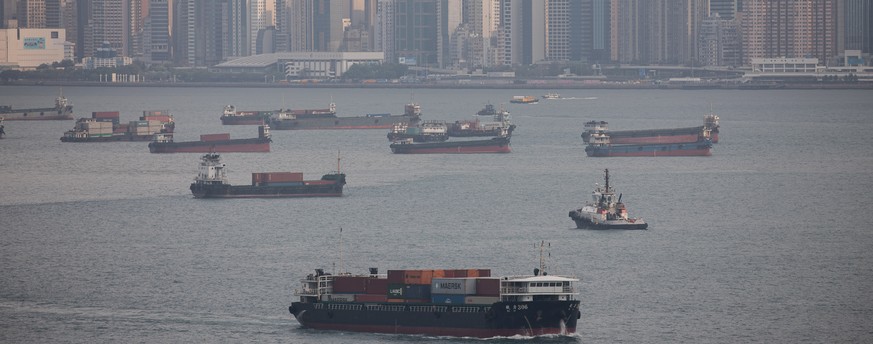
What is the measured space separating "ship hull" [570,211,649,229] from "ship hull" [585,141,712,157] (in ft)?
188

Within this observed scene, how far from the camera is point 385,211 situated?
10038 cm

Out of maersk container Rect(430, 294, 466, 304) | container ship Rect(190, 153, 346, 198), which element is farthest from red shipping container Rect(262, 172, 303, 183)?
maersk container Rect(430, 294, 466, 304)

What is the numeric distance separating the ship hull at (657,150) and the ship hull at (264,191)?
40840mm

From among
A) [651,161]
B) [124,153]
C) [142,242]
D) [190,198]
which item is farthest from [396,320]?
[124,153]

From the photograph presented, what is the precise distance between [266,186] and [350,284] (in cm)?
4726

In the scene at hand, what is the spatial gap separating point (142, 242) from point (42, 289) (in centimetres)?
1482

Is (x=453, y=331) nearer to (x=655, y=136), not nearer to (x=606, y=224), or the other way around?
(x=606, y=224)

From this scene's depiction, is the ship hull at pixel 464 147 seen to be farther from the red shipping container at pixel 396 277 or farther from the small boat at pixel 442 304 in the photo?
the red shipping container at pixel 396 277

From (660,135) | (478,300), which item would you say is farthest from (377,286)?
(660,135)

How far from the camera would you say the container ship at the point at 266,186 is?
109312 mm

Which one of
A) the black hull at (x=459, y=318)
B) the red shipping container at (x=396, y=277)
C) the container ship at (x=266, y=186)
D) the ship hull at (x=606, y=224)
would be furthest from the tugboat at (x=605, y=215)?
the red shipping container at (x=396, y=277)

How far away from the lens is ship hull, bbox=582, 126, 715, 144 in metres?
162

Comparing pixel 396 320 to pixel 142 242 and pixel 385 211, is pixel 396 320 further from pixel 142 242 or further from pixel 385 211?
pixel 385 211

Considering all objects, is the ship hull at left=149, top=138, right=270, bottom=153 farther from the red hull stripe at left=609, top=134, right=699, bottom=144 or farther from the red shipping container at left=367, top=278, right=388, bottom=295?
the red shipping container at left=367, top=278, right=388, bottom=295
